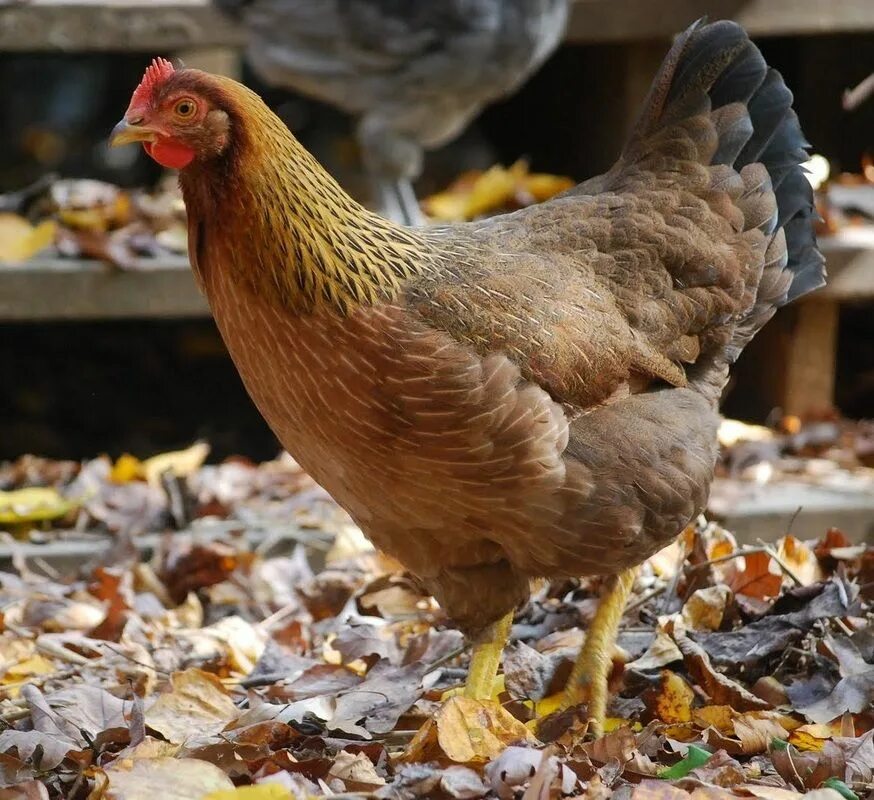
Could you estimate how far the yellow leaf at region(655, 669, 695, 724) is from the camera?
A: 278cm

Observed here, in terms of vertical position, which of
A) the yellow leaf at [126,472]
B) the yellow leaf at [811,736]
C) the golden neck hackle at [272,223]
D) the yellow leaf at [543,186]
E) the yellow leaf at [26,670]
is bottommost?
the yellow leaf at [126,472]

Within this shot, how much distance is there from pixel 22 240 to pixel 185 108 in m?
2.86

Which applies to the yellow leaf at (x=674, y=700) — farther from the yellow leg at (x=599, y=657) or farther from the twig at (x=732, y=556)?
the twig at (x=732, y=556)

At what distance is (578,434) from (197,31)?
331 centimetres

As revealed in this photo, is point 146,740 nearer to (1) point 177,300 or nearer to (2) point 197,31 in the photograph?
(1) point 177,300

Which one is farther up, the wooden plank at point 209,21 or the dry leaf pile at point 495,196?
the wooden plank at point 209,21

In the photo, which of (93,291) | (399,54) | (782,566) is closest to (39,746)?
(782,566)

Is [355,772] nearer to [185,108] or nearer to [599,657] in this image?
[599,657]

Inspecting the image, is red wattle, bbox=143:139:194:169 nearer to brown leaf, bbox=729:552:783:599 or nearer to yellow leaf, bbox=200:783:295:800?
yellow leaf, bbox=200:783:295:800

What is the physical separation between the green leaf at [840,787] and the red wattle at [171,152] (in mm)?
1570

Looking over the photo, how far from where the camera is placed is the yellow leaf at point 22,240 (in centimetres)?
514

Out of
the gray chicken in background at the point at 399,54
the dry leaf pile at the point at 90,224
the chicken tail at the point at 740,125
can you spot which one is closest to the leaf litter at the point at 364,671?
the chicken tail at the point at 740,125

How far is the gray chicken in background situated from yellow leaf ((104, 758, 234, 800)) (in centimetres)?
327

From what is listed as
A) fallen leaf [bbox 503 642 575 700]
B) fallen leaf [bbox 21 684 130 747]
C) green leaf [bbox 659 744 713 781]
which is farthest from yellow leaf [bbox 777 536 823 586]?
fallen leaf [bbox 21 684 130 747]
